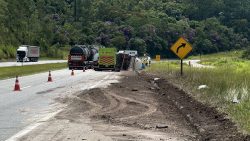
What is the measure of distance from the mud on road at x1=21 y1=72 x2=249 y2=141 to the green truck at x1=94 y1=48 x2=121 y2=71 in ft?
123

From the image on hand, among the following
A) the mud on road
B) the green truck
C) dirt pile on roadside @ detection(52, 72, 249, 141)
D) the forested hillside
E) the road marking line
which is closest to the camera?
the road marking line

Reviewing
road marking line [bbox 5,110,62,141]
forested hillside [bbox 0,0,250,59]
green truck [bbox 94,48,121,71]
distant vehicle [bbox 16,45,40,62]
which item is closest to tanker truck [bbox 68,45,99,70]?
green truck [bbox 94,48,121,71]

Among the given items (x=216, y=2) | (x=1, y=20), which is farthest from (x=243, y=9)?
(x=1, y=20)

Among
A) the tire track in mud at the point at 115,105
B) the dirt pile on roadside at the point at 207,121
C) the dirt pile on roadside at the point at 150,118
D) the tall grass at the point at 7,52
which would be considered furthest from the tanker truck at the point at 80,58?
the dirt pile on roadside at the point at 207,121

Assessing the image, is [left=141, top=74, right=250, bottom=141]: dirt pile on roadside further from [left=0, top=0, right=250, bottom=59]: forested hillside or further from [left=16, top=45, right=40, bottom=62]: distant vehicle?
[left=0, top=0, right=250, bottom=59]: forested hillside

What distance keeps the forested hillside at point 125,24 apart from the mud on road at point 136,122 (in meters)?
69.1

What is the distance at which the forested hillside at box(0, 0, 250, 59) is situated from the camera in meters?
103

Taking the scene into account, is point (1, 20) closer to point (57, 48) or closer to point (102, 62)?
point (57, 48)

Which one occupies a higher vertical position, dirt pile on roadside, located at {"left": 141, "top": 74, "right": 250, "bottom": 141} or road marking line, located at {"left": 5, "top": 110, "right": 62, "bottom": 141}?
road marking line, located at {"left": 5, "top": 110, "right": 62, "bottom": 141}

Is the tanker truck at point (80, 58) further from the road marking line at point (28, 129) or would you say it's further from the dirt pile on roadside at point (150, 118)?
the road marking line at point (28, 129)

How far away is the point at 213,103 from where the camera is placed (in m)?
16.8

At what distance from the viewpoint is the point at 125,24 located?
129 meters

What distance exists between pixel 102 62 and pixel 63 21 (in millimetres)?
73841

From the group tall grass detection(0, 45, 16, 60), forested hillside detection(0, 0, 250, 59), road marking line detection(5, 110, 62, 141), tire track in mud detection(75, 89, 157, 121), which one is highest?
forested hillside detection(0, 0, 250, 59)
